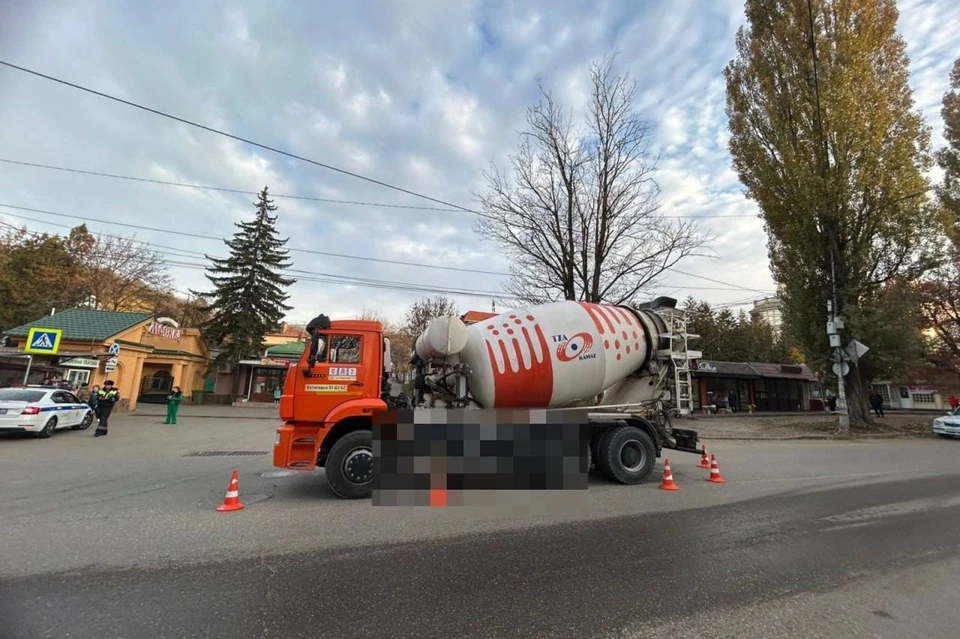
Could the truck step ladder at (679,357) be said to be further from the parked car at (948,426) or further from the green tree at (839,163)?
the parked car at (948,426)

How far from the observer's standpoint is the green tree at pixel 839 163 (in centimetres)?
1809

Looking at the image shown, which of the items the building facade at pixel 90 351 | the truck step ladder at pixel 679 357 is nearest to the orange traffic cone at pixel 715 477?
the truck step ladder at pixel 679 357

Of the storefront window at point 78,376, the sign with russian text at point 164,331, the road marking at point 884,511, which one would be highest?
the sign with russian text at point 164,331

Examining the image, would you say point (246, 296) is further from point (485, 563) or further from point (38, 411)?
point (485, 563)

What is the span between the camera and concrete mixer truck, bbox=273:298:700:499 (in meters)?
6.61

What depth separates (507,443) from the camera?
6.69m

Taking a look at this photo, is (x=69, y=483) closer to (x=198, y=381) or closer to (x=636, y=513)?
(x=636, y=513)

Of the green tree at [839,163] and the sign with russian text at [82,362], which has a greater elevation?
the green tree at [839,163]

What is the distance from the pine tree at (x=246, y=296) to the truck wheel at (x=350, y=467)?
2809cm

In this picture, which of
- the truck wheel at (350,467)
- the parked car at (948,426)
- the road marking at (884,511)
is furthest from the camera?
the parked car at (948,426)

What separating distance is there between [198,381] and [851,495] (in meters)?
35.5

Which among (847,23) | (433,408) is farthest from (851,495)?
(847,23)

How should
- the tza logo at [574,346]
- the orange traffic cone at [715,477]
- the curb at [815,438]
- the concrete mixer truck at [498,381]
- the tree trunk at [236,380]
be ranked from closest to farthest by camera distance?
the concrete mixer truck at [498,381], the tza logo at [574,346], the orange traffic cone at [715,477], the curb at [815,438], the tree trunk at [236,380]

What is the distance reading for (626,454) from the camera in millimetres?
7730
